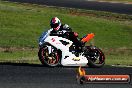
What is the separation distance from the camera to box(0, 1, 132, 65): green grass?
2984 cm

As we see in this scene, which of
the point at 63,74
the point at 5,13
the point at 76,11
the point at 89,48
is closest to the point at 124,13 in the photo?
the point at 76,11

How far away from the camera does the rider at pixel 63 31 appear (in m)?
16.7

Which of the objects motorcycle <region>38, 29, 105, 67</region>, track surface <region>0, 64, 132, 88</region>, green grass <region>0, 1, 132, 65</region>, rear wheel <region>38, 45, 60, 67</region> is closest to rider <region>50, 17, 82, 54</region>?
motorcycle <region>38, 29, 105, 67</region>

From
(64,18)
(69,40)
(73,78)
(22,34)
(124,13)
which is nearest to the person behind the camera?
(73,78)

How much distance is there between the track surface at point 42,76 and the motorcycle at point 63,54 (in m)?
0.99

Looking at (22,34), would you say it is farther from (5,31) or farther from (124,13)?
(124,13)

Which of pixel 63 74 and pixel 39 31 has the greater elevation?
pixel 63 74

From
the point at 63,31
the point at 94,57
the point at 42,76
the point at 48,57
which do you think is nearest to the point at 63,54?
the point at 48,57

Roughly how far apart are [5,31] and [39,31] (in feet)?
7.68

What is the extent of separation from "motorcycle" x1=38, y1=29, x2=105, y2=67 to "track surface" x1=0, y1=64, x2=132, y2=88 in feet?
3.24

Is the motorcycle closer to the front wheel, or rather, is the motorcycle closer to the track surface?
the front wheel

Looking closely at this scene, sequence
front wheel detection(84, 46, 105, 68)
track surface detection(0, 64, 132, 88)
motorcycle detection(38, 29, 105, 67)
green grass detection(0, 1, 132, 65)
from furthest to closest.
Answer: green grass detection(0, 1, 132, 65), front wheel detection(84, 46, 105, 68), motorcycle detection(38, 29, 105, 67), track surface detection(0, 64, 132, 88)

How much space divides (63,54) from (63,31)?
78 cm

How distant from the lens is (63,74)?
13.7m
